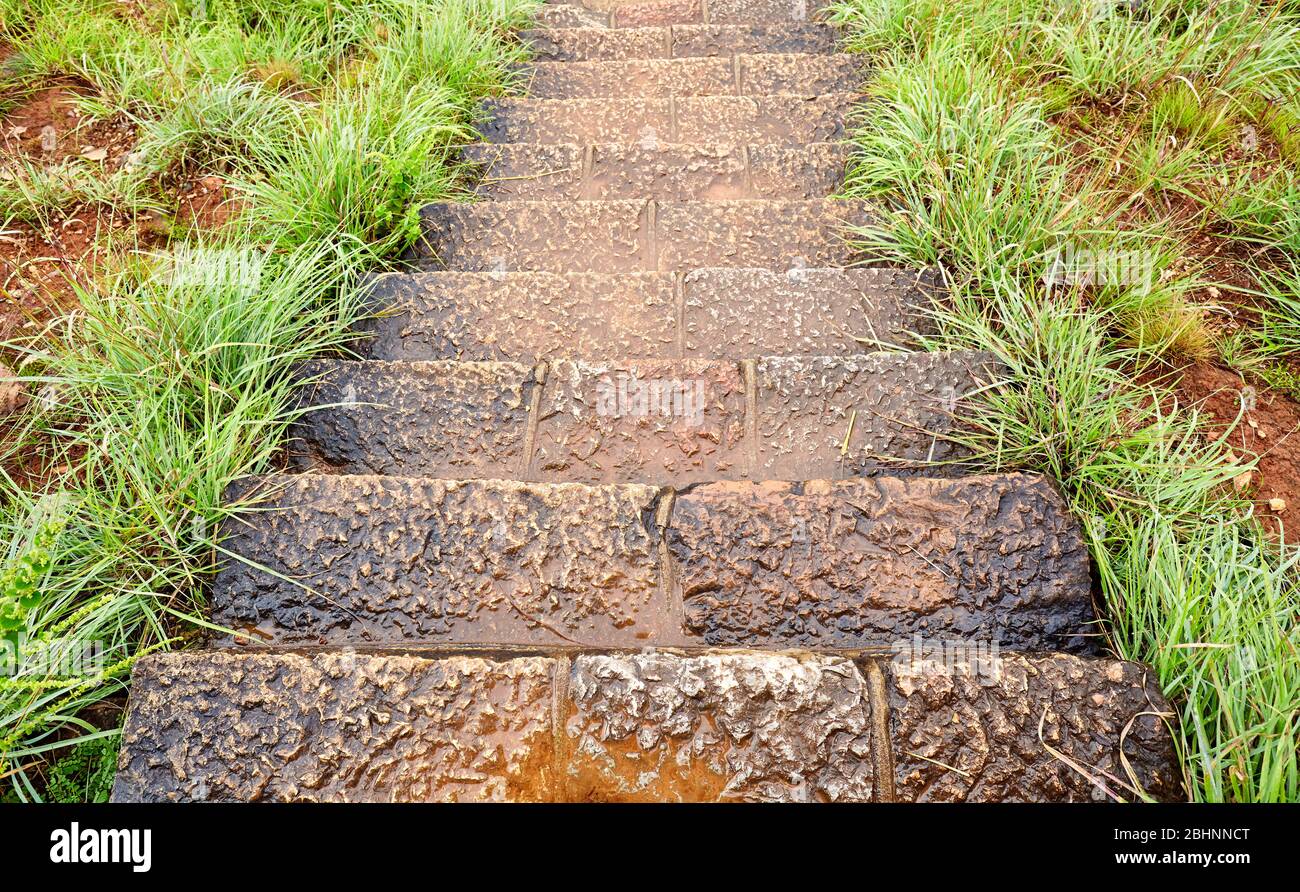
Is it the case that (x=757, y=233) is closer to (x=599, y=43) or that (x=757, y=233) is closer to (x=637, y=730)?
(x=637, y=730)

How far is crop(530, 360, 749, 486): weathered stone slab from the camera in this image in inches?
60.3

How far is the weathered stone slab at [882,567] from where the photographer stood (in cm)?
126

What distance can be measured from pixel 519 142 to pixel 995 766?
2.61 m

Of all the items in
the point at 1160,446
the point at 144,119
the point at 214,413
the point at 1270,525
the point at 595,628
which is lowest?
the point at 595,628

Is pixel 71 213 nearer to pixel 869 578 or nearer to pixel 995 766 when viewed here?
pixel 869 578

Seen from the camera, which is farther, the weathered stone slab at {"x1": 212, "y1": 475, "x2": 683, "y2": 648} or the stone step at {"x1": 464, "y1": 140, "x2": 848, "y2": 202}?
the stone step at {"x1": 464, "y1": 140, "x2": 848, "y2": 202}

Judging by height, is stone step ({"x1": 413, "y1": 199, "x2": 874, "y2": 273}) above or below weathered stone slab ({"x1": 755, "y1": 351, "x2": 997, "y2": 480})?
above

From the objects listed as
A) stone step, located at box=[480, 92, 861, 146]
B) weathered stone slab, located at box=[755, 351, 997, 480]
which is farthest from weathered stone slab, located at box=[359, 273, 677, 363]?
stone step, located at box=[480, 92, 861, 146]

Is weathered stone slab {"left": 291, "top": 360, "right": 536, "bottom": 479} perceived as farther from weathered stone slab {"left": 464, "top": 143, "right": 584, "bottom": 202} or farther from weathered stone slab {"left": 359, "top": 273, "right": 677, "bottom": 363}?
weathered stone slab {"left": 464, "top": 143, "right": 584, "bottom": 202}

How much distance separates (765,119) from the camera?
8.71ft


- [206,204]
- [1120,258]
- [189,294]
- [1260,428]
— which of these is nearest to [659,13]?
[206,204]

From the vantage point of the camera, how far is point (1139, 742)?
1081 millimetres

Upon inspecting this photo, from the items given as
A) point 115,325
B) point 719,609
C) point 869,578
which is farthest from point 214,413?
point 869,578

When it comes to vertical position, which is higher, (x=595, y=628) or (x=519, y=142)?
(x=519, y=142)
